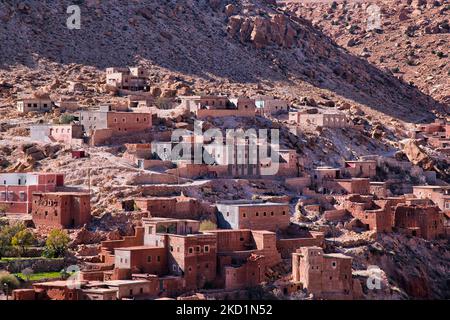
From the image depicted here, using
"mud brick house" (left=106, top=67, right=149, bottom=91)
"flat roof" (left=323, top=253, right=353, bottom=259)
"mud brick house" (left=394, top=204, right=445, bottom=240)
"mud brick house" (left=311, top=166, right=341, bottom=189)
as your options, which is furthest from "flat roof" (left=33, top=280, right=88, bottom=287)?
"mud brick house" (left=106, top=67, right=149, bottom=91)

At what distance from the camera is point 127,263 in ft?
161

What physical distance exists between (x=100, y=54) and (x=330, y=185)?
23.0 metres

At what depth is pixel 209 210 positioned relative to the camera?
56.1 m

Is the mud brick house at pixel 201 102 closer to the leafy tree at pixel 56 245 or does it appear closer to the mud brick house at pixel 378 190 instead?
the mud brick house at pixel 378 190

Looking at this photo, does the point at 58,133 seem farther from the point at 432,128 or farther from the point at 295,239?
the point at 432,128

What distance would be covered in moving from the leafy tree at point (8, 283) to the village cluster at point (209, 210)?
166 cm

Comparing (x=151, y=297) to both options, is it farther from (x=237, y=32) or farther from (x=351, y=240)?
(x=237, y=32)

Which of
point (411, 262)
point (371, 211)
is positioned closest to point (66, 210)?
point (371, 211)

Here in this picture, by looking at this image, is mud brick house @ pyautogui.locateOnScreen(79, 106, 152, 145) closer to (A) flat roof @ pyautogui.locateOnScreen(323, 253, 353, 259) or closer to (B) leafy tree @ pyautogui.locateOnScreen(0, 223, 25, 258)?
(B) leafy tree @ pyautogui.locateOnScreen(0, 223, 25, 258)

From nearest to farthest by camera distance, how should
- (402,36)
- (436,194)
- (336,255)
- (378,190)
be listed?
(336,255)
(378,190)
(436,194)
(402,36)

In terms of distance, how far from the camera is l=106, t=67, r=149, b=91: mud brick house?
74.4m

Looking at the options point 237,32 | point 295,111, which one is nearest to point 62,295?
point 295,111

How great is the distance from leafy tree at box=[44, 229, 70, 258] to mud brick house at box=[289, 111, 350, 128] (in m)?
21.6

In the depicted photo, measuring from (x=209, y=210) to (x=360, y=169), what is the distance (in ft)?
42.1
